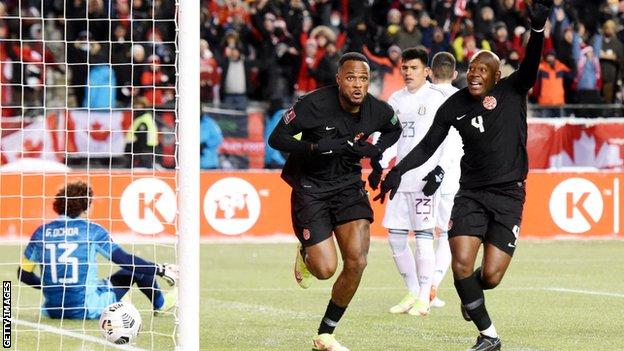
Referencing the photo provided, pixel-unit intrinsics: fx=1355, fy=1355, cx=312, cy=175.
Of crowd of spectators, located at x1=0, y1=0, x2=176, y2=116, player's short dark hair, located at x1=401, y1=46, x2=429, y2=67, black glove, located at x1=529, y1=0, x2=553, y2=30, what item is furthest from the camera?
crowd of spectators, located at x1=0, y1=0, x2=176, y2=116

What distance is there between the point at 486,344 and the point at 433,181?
2329 millimetres

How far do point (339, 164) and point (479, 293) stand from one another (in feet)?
4.66

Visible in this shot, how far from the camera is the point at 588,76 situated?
82.3 ft

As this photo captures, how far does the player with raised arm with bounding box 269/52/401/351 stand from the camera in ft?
31.9

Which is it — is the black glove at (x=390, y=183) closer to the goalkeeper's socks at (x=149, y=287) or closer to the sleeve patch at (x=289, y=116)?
the sleeve patch at (x=289, y=116)

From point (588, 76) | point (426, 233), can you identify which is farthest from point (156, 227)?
point (588, 76)

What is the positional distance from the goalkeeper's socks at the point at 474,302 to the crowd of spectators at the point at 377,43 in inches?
530

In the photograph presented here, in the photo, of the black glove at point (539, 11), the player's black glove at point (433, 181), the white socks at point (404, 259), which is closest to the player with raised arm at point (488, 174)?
the black glove at point (539, 11)

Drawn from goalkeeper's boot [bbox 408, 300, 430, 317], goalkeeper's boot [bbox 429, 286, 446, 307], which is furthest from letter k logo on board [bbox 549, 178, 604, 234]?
goalkeeper's boot [bbox 408, 300, 430, 317]

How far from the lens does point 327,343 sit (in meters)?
9.61

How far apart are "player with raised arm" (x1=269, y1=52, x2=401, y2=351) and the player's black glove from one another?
4.18 feet

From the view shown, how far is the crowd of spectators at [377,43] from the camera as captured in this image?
23.9m

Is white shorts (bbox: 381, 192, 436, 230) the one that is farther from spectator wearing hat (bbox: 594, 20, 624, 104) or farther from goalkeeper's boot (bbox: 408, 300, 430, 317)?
spectator wearing hat (bbox: 594, 20, 624, 104)

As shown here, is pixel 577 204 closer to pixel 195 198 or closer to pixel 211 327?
pixel 211 327
